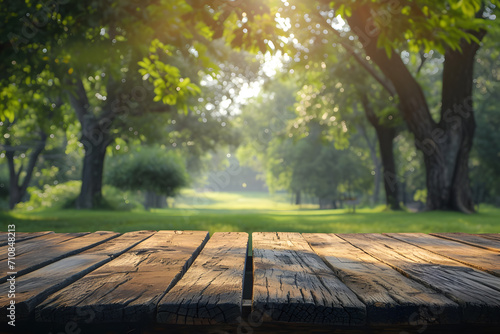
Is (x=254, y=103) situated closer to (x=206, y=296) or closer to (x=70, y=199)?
(x=70, y=199)

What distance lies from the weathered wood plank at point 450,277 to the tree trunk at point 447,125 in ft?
38.4

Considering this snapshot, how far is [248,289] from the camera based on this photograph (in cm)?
243

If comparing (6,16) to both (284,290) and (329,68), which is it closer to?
(284,290)

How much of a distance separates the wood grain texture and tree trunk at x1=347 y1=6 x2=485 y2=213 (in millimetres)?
12109

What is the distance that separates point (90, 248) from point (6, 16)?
6.56m

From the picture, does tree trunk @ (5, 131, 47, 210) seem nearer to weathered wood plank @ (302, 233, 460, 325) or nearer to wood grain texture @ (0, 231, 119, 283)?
wood grain texture @ (0, 231, 119, 283)

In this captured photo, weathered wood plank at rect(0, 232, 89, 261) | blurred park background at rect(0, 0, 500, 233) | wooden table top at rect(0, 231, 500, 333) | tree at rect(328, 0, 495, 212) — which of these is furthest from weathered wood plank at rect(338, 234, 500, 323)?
tree at rect(328, 0, 495, 212)

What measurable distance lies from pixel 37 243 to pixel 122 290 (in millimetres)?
1706

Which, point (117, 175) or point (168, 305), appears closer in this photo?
point (168, 305)

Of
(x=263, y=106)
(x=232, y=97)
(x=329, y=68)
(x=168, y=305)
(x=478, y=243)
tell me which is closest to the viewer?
(x=168, y=305)

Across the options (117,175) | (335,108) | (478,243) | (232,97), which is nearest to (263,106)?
(232,97)

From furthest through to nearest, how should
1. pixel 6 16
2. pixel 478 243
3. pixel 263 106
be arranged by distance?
1. pixel 263 106
2. pixel 6 16
3. pixel 478 243

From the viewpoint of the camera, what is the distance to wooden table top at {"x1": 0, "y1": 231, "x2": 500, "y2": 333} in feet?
4.68

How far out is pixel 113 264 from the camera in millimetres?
2156
